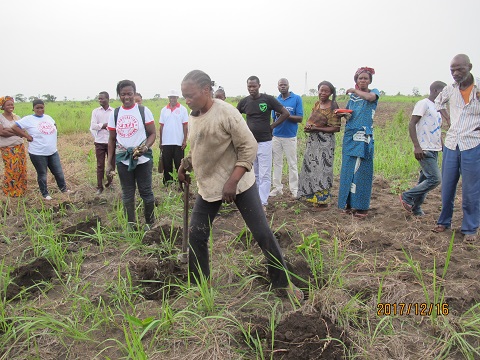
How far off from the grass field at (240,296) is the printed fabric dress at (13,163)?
1419mm

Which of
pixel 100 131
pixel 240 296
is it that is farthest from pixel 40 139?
pixel 240 296

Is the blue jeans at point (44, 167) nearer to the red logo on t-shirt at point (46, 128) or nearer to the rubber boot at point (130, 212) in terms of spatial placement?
the red logo on t-shirt at point (46, 128)

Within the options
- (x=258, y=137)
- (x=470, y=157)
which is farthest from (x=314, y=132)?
(x=470, y=157)

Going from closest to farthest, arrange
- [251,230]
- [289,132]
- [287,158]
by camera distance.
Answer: [251,230]
[289,132]
[287,158]

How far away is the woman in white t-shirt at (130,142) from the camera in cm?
390

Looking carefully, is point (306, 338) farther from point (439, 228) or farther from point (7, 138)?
point (7, 138)

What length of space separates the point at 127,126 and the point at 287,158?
2.45 m

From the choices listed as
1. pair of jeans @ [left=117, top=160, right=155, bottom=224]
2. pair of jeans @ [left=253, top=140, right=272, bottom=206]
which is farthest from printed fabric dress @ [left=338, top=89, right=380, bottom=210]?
pair of jeans @ [left=117, top=160, right=155, bottom=224]

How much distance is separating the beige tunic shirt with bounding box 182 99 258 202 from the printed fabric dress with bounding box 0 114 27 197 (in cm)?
419

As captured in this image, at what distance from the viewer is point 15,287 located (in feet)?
9.99

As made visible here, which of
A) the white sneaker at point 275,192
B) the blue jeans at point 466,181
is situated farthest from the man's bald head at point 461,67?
the white sneaker at point 275,192

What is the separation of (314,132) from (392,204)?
141cm

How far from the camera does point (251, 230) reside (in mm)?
2689

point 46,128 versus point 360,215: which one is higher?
point 46,128
